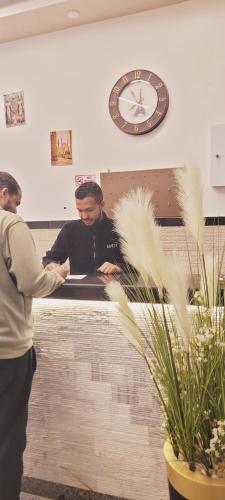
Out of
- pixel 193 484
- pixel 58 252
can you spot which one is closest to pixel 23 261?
pixel 193 484

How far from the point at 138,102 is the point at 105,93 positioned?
0.84 feet

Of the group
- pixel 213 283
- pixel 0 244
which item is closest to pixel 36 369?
pixel 0 244

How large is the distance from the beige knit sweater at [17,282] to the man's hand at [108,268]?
0.61m

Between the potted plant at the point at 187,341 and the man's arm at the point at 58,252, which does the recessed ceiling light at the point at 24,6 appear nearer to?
the man's arm at the point at 58,252

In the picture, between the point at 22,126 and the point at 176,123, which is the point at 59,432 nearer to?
the point at 176,123

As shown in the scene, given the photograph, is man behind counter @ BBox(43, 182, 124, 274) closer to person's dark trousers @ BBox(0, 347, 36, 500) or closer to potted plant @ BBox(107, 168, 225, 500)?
person's dark trousers @ BBox(0, 347, 36, 500)

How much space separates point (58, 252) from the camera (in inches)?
99.8

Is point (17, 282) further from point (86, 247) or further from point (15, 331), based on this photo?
point (86, 247)

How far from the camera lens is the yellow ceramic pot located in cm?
80

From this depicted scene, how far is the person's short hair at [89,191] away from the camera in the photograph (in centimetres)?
256

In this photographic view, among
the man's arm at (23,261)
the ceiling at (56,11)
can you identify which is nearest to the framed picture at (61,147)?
the ceiling at (56,11)

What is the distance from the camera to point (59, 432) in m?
1.74

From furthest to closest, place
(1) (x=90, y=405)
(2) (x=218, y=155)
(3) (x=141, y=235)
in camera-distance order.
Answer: (2) (x=218, y=155) → (1) (x=90, y=405) → (3) (x=141, y=235)

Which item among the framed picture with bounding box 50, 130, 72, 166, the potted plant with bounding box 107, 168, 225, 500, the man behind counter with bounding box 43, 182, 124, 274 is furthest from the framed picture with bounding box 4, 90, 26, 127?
the potted plant with bounding box 107, 168, 225, 500
